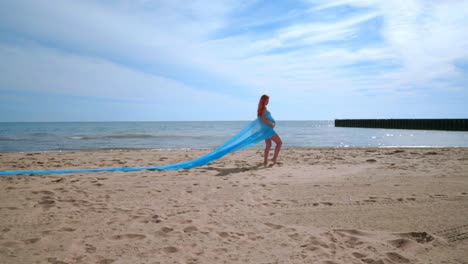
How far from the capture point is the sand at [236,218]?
2479mm

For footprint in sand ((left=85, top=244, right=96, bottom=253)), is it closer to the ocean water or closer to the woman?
the woman

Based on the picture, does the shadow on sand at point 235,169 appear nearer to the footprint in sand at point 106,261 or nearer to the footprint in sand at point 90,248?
the footprint in sand at point 90,248

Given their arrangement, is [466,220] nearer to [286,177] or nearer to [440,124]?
[286,177]

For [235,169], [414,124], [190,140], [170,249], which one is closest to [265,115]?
[235,169]

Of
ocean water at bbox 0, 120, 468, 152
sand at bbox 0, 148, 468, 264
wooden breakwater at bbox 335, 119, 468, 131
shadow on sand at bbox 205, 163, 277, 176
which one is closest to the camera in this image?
sand at bbox 0, 148, 468, 264

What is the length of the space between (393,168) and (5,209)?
683 centimetres

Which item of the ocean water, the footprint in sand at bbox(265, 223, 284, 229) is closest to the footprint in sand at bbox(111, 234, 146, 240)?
the footprint in sand at bbox(265, 223, 284, 229)

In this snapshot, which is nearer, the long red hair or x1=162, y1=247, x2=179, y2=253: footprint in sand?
x1=162, y1=247, x2=179, y2=253: footprint in sand

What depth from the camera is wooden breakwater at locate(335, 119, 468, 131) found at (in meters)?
30.1

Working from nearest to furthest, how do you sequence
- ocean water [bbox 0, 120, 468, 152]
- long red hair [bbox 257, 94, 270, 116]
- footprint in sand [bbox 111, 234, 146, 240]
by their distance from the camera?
footprint in sand [bbox 111, 234, 146, 240]
long red hair [bbox 257, 94, 270, 116]
ocean water [bbox 0, 120, 468, 152]

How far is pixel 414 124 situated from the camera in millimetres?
36812

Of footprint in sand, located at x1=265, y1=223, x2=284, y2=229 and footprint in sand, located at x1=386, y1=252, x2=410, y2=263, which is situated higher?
footprint in sand, located at x1=265, y1=223, x2=284, y2=229

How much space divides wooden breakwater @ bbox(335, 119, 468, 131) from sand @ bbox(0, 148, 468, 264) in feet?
99.8

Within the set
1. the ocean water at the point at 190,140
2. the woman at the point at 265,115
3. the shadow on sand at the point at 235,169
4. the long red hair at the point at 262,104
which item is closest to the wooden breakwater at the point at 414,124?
the ocean water at the point at 190,140
